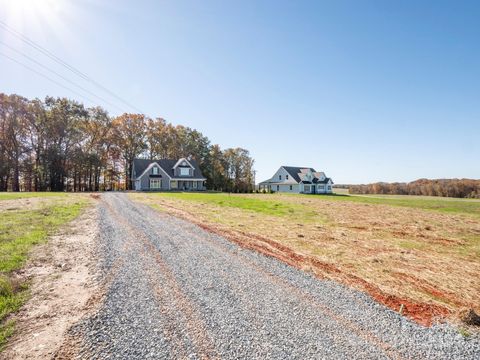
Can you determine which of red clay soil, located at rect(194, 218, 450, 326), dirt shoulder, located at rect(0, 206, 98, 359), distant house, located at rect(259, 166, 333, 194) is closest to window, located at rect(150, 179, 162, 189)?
distant house, located at rect(259, 166, 333, 194)

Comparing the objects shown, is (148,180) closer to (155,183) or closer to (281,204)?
(155,183)

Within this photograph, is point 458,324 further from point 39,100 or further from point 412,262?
point 39,100

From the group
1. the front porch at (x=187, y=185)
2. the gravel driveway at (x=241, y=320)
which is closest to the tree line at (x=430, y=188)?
the front porch at (x=187, y=185)

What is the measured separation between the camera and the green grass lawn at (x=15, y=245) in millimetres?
4617

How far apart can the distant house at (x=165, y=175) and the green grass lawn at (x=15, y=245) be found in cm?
3550

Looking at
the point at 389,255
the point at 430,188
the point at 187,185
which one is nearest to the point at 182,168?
the point at 187,185

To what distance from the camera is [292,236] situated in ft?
37.1

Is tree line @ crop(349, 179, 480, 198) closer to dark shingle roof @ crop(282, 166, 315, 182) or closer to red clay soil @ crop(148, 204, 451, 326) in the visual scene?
dark shingle roof @ crop(282, 166, 315, 182)

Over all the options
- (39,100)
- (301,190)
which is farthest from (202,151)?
(39,100)

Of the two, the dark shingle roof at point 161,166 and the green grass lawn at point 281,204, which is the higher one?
the dark shingle roof at point 161,166

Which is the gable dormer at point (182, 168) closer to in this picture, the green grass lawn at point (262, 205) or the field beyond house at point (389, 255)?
the green grass lawn at point (262, 205)

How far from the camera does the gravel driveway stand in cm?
364

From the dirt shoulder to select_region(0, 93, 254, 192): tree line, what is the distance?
155 feet

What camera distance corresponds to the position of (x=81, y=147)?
168ft
